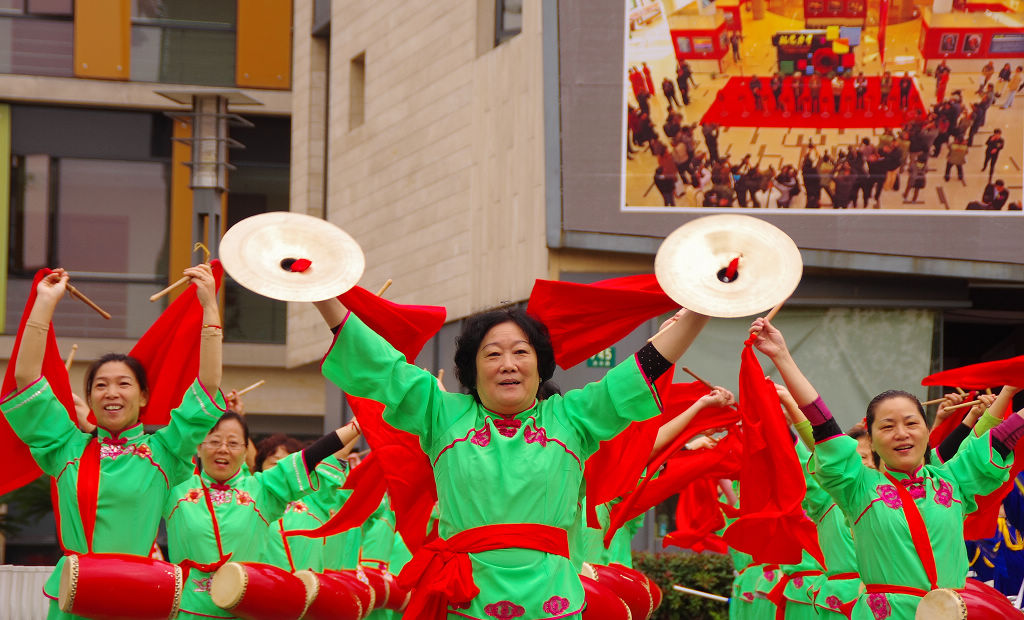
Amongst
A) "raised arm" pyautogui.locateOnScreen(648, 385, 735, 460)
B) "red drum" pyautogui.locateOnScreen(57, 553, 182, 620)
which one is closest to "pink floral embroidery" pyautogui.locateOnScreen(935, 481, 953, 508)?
"raised arm" pyautogui.locateOnScreen(648, 385, 735, 460)

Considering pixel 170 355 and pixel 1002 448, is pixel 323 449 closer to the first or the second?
pixel 170 355

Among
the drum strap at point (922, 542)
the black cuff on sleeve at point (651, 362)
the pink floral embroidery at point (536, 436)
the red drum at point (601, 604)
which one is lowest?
the red drum at point (601, 604)

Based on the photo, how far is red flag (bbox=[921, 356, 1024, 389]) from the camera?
6.45 metres

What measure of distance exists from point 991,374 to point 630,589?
266 cm

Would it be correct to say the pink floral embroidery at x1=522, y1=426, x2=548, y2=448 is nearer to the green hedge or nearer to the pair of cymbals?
the pair of cymbals

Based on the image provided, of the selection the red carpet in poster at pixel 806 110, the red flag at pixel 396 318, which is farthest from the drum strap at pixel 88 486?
the red carpet in poster at pixel 806 110

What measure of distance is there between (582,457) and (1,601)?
23.7 feet

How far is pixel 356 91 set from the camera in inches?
740

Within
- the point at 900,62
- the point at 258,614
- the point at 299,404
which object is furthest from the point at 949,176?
the point at 299,404

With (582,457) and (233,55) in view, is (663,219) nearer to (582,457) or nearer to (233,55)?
(582,457)

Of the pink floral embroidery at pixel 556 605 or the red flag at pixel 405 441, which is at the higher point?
the red flag at pixel 405 441

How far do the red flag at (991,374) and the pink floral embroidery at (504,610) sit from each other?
8.58ft

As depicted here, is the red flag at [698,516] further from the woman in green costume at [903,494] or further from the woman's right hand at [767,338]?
the woman's right hand at [767,338]

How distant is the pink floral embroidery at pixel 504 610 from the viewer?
15.2ft
